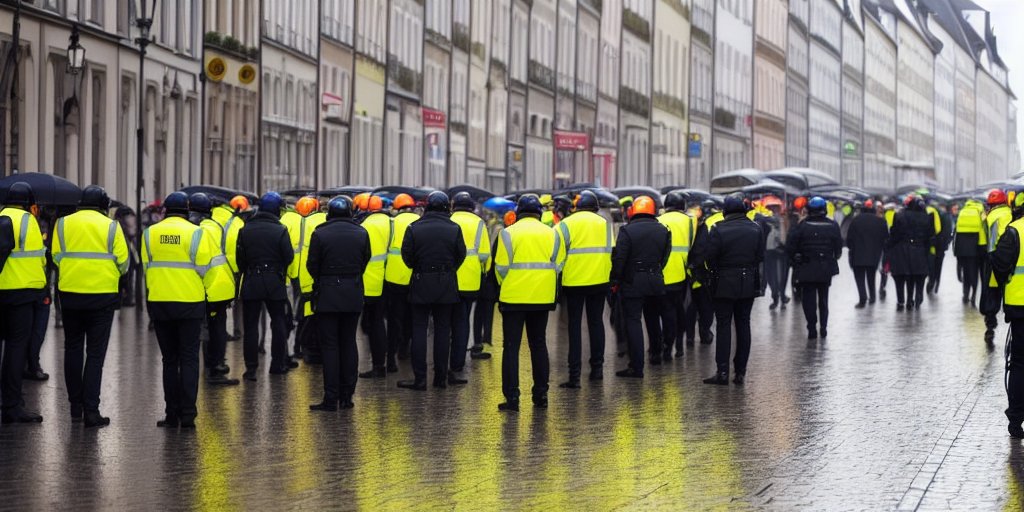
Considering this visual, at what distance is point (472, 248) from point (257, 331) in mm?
2102

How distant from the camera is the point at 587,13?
78688 millimetres

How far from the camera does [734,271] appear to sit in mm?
18953

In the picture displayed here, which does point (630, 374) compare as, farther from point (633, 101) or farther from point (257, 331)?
point (633, 101)

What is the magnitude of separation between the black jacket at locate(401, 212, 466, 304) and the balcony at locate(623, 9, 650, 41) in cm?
6703

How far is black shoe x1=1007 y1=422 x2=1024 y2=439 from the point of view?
14383 millimetres

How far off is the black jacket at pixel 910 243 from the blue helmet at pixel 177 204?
17681mm

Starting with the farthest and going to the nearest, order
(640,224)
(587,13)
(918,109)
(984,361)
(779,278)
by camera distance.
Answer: (918,109)
(587,13)
(779,278)
(984,361)
(640,224)

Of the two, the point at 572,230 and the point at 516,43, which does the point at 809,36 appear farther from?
the point at 572,230

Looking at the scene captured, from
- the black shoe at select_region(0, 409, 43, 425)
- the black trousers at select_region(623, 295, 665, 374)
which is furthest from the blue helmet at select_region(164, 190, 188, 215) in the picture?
the black trousers at select_region(623, 295, 665, 374)

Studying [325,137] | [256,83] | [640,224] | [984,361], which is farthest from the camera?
[325,137]

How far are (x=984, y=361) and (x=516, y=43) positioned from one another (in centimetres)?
4864

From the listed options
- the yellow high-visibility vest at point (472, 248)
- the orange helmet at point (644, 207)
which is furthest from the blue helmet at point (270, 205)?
the orange helmet at point (644, 207)

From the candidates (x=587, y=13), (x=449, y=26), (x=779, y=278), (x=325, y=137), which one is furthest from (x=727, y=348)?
(x=587, y=13)

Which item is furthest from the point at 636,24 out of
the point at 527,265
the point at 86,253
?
the point at 86,253
